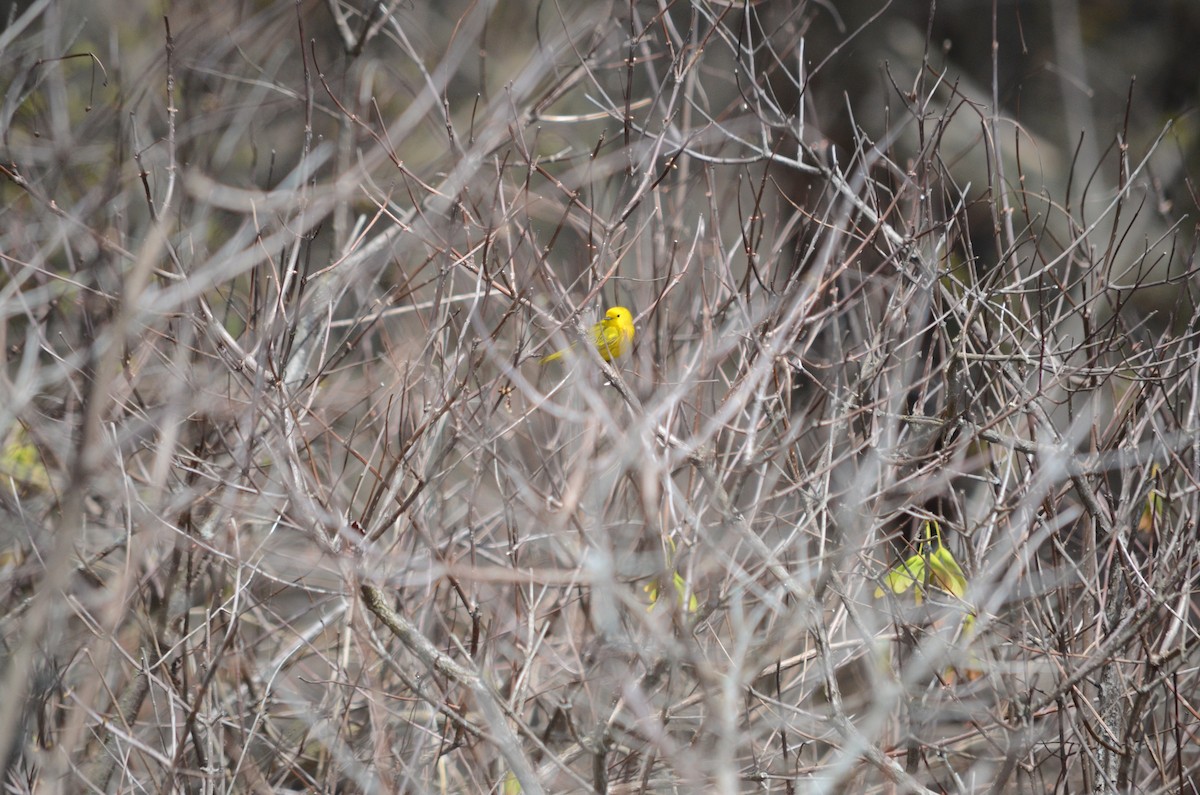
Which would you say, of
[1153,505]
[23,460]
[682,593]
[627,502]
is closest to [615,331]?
[627,502]

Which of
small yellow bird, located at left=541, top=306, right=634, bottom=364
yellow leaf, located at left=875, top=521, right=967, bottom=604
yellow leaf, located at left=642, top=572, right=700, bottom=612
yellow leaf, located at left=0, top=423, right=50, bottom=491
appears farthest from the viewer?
yellow leaf, located at left=0, top=423, right=50, bottom=491

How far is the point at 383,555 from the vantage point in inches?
103

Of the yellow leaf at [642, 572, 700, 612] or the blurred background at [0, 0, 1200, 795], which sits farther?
the blurred background at [0, 0, 1200, 795]

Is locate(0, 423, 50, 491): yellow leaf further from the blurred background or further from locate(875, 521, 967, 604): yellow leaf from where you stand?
locate(875, 521, 967, 604): yellow leaf

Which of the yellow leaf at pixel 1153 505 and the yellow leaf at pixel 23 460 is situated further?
the yellow leaf at pixel 23 460

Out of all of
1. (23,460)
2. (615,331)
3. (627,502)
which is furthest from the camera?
(23,460)

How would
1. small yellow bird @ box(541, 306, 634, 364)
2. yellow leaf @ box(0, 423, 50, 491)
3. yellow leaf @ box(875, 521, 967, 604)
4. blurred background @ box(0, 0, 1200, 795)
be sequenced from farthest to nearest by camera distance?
yellow leaf @ box(0, 423, 50, 491)
small yellow bird @ box(541, 306, 634, 364)
yellow leaf @ box(875, 521, 967, 604)
blurred background @ box(0, 0, 1200, 795)

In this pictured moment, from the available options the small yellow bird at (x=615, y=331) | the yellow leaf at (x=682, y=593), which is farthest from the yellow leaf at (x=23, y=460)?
the yellow leaf at (x=682, y=593)

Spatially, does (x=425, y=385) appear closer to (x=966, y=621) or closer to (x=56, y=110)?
(x=966, y=621)

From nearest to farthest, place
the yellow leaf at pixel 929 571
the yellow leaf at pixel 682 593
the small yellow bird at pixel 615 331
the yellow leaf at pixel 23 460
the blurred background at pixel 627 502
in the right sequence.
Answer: the yellow leaf at pixel 682 593, the blurred background at pixel 627 502, the yellow leaf at pixel 929 571, the small yellow bird at pixel 615 331, the yellow leaf at pixel 23 460

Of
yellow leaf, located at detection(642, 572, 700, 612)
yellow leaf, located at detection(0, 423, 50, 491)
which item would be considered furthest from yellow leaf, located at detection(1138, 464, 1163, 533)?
yellow leaf, located at detection(0, 423, 50, 491)

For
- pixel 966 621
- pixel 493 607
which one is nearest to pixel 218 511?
pixel 493 607

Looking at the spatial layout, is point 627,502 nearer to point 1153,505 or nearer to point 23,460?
point 1153,505

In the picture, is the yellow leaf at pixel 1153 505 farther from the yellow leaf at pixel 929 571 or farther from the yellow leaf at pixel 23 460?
the yellow leaf at pixel 23 460
